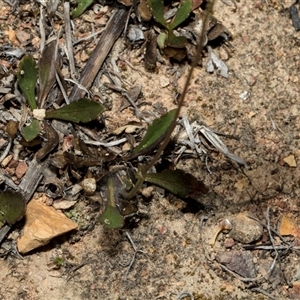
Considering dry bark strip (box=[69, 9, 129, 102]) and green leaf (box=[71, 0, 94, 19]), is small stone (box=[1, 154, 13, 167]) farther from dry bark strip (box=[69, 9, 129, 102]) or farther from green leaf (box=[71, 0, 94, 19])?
green leaf (box=[71, 0, 94, 19])

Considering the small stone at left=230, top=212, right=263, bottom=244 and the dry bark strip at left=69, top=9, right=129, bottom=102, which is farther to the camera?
the dry bark strip at left=69, top=9, right=129, bottom=102

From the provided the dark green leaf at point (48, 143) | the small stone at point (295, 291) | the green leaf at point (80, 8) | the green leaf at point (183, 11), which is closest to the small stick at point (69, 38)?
the green leaf at point (80, 8)

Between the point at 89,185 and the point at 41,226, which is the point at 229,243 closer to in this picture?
the point at 89,185

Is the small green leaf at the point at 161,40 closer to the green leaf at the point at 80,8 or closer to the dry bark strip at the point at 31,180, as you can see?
the green leaf at the point at 80,8

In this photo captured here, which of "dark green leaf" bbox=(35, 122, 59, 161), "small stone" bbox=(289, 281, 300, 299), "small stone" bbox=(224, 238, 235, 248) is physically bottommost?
"small stone" bbox=(289, 281, 300, 299)

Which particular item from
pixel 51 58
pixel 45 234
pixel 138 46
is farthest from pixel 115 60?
pixel 45 234

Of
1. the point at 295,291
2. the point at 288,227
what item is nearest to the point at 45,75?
the point at 288,227

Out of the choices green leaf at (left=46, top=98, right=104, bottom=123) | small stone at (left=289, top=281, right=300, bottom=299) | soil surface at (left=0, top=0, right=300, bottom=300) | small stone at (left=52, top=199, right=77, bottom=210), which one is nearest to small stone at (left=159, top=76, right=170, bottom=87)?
soil surface at (left=0, top=0, right=300, bottom=300)
